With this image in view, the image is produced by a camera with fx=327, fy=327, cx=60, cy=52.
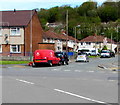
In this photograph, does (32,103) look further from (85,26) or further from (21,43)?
(85,26)

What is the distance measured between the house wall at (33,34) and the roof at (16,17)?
1015 millimetres

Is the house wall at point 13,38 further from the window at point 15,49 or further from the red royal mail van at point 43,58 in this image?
the red royal mail van at point 43,58

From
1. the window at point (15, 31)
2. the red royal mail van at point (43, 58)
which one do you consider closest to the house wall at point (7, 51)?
the window at point (15, 31)

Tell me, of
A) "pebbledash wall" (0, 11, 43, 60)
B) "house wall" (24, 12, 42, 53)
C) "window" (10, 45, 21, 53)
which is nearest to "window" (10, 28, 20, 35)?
"pebbledash wall" (0, 11, 43, 60)

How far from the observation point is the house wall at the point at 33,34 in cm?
5669

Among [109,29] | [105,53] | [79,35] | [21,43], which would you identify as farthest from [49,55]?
[109,29]

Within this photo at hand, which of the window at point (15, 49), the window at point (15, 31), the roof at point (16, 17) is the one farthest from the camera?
the roof at point (16, 17)

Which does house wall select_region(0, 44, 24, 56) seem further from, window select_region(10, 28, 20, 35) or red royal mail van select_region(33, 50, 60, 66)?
red royal mail van select_region(33, 50, 60, 66)

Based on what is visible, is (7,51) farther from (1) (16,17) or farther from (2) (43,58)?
(2) (43,58)

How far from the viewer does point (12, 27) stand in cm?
5634

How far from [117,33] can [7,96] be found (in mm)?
124591

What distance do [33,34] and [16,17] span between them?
428cm

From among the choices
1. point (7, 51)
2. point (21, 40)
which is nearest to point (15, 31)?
point (21, 40)

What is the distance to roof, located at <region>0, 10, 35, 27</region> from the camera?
2226 inches
